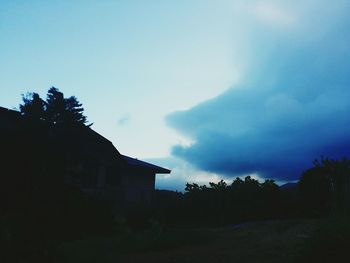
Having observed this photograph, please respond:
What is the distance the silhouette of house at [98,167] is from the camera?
12.1m

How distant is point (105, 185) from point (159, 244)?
486 inches

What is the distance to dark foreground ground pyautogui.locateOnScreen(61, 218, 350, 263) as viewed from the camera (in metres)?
5.17

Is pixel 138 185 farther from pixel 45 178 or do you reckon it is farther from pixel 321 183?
pixel 45 178

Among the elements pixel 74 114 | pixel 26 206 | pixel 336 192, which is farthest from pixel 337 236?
pixel 74 114

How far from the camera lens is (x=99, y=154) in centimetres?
2034

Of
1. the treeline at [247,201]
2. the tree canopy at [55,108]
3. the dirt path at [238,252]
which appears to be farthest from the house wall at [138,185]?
the dirt path at [238,252]

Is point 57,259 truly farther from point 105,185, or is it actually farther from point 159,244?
point 105,185

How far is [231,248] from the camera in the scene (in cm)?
794

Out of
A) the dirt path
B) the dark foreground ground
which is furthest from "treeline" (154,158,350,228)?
the dirt path

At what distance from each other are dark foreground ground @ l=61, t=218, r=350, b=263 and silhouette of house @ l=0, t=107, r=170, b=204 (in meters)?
4.17

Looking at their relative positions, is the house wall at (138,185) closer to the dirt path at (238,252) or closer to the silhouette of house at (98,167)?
the silhouette of house at (98,167)

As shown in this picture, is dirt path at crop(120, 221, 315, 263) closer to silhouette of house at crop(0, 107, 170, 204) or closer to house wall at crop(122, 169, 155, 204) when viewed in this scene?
silhouette of house at crop(0, 107, 170, 204)

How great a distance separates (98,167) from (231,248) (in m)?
13.8

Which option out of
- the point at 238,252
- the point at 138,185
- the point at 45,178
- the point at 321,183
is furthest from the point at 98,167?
the point at 238,252
